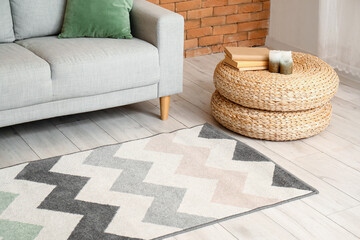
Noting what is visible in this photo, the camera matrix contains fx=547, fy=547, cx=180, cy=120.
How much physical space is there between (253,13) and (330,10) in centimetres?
79

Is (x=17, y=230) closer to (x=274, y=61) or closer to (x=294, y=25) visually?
(x=274, y=61)

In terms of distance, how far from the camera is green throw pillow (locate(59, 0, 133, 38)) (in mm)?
3125

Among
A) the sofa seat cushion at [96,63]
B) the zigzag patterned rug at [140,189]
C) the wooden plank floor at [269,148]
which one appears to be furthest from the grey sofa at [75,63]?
the zigzag patterned rug at [140,189]

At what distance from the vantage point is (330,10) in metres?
3.99

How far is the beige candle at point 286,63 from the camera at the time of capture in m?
2.90

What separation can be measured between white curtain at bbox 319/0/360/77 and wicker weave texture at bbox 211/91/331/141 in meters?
1.06

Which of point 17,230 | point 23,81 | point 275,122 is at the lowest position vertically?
point 17,230

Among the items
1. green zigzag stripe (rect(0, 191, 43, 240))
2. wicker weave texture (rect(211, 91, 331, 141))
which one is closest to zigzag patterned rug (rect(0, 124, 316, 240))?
green zigzag stripe (rect(0, 191, 43, 240))

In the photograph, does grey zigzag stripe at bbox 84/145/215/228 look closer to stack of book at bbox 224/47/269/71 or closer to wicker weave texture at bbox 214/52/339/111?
wicker weave texture at bbox 214/52/339/111

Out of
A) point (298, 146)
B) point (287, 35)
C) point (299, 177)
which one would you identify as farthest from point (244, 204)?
point (287, 35)

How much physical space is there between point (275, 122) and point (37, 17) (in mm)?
1504

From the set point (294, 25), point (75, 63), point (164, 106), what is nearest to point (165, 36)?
point (164, 106)

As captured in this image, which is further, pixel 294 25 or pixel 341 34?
pixel 294 25

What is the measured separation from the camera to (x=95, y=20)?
3.13 meters
